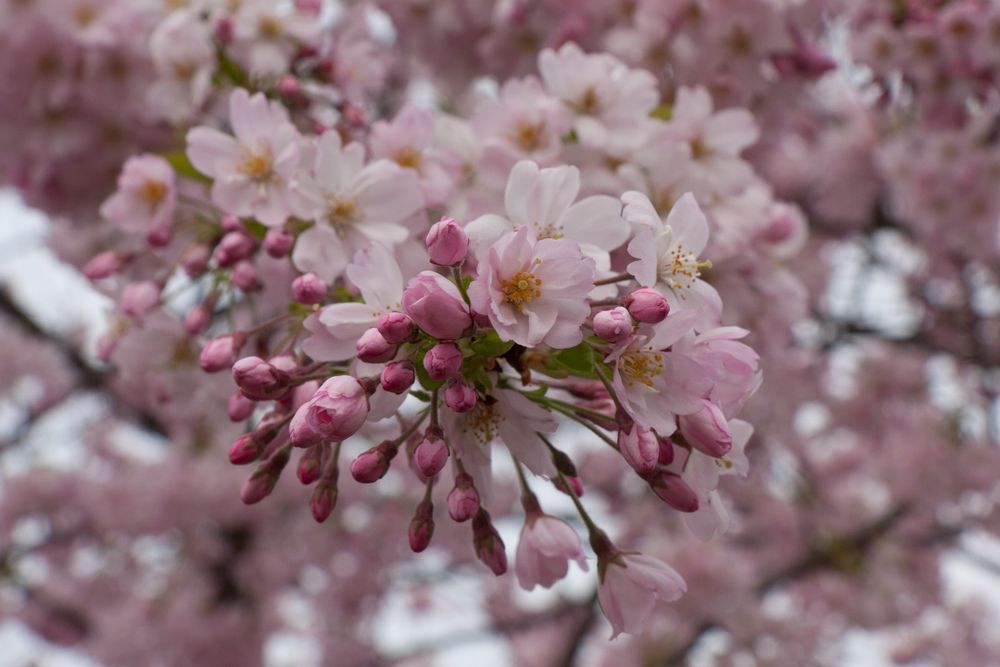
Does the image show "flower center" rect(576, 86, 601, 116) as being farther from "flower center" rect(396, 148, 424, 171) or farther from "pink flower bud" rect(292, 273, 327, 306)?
"pink flower bud" rect(292, 273, 327, 306)

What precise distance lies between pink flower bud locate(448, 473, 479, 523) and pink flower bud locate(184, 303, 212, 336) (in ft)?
2.24

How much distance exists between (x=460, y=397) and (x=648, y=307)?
0.81 feet

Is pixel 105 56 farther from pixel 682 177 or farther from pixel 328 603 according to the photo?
pixel 328 603

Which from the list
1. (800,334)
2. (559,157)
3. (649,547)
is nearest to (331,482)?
(559,157)

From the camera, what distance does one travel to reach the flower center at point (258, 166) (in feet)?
4.47

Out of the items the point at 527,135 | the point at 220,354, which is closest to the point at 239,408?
the point at 220,354

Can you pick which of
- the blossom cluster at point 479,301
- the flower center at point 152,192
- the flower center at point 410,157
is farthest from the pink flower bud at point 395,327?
the flower center at point 152,192

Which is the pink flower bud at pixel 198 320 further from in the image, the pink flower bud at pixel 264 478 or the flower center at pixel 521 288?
the flower center at pixel 521 288

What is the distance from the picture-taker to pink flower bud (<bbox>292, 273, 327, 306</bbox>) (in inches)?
45.1

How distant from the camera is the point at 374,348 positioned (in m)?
0.94

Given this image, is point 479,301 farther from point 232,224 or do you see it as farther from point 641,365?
point 232,224

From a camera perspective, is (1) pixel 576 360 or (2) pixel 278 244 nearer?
(1) pixel 576 360

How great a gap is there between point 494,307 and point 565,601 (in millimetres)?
5059

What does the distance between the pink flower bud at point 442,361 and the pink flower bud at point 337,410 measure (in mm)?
102
